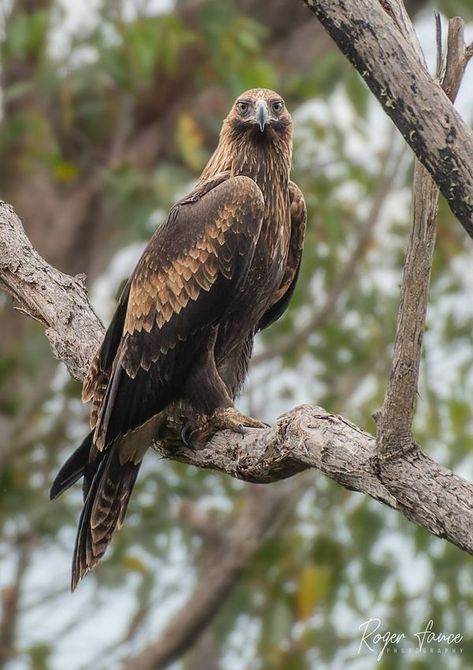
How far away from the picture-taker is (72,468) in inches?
177

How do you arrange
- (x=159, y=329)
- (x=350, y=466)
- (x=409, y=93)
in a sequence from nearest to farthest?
1. (x=409, y=93)
2. (x=350, y=466)
3. (x=159, y=329)

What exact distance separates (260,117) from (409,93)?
2.20 m

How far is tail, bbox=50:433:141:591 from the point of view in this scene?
14.5 feet

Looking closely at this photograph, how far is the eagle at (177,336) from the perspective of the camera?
4.38 meters

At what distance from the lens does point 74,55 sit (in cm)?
805

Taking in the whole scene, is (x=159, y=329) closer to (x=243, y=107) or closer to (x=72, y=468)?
(x=72, y=468)

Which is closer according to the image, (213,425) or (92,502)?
(213,425)

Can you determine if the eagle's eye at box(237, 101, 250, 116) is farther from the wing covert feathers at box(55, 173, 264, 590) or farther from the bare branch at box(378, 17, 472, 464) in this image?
the bare branch at box(378, 17, 472, 464)

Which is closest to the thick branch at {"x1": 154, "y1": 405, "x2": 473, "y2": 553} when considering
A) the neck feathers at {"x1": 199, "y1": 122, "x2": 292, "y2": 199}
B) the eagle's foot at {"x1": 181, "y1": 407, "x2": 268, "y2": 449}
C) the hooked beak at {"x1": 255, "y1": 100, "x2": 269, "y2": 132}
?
the eagle's foot at {"x1": 181, "y1": 407, "x2": 268, "y2": 449}

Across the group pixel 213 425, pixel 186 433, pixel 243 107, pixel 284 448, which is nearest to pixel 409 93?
pixel 284 448

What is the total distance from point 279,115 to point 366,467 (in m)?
2.37
